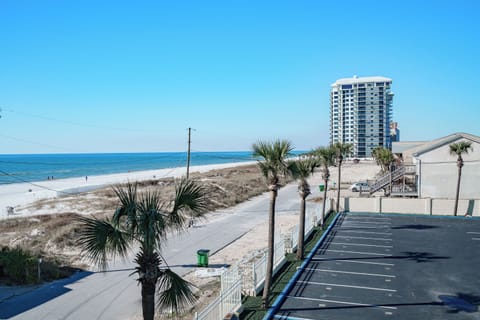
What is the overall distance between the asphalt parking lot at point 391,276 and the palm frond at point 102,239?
633 centimetres

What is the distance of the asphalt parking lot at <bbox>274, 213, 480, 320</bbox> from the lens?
1117 cm

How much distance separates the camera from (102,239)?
6258 millimetres

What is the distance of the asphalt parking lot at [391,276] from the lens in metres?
11.2

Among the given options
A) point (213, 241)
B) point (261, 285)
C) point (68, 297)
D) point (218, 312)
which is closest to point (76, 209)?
point (213, 241)

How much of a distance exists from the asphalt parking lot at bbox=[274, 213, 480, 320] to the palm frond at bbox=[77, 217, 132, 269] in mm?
6331

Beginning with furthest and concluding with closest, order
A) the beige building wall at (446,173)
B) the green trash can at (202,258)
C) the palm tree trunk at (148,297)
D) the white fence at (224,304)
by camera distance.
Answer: the beige building wall at (446,173)
the green trash can at (202,258)
the white fence at (224,304)
the palm tree trunk at (148,297)

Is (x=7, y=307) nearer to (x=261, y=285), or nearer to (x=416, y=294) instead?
(x=261, y=285)

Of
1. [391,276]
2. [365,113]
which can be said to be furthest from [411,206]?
[365,113]

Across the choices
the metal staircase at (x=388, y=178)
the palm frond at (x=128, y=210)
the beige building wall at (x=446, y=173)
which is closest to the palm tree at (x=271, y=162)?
the palm frond at (x=128, y=210)

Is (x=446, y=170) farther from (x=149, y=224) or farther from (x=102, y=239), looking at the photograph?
(x=102, y=239)

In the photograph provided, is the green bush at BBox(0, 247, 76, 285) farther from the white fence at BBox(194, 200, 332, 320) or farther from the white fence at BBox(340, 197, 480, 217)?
the white fence at BBox(340, 197, 480, 217)

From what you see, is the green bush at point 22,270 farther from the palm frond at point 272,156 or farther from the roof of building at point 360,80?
the roof of building at point 360,80

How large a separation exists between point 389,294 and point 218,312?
670 centimetres

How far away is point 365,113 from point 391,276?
154 meters
